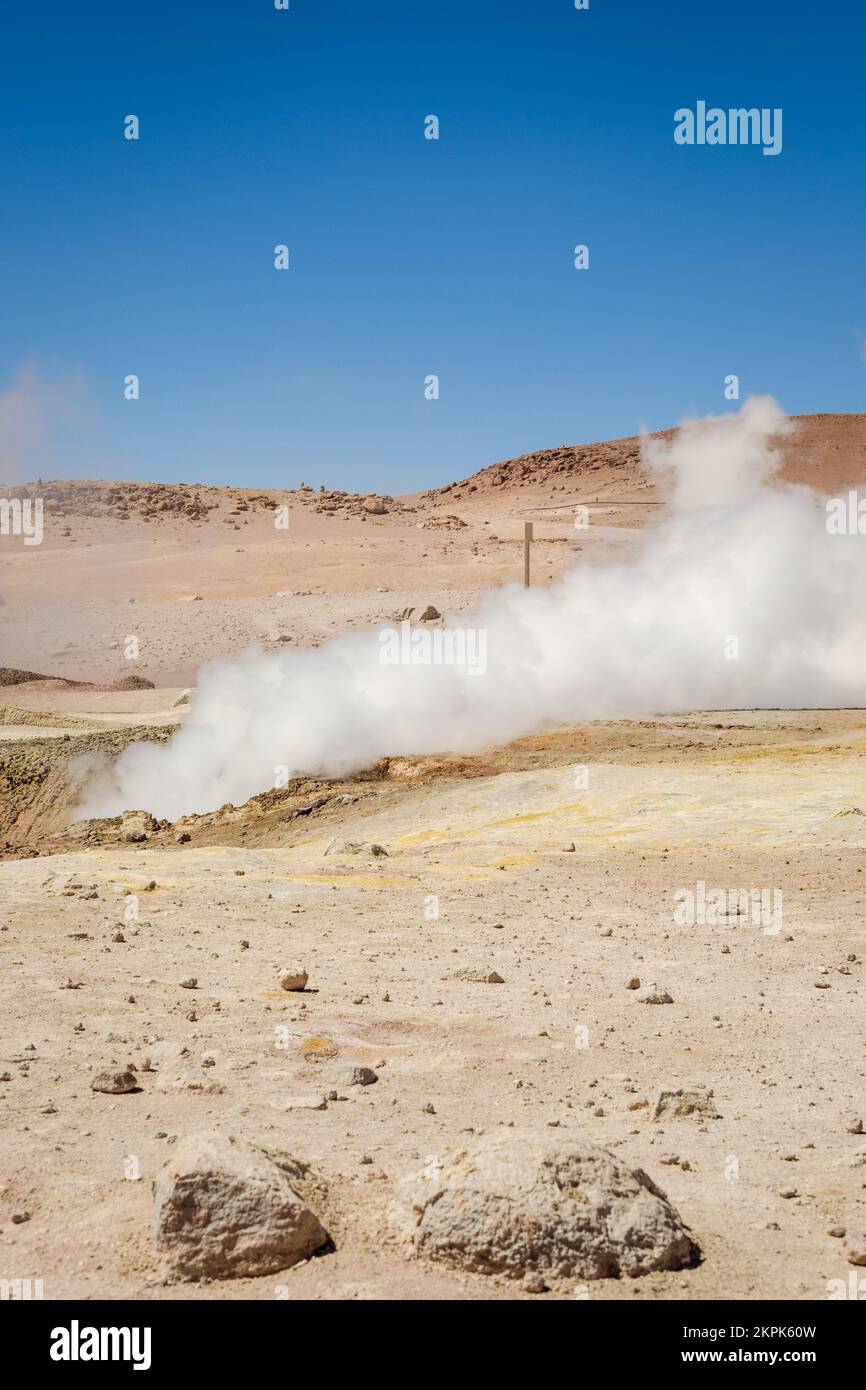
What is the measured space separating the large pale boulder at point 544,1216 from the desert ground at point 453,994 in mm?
67

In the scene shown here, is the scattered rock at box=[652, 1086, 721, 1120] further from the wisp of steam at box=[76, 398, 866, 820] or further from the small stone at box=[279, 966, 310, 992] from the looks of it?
the wisp of steam at box=[76, 398, 866, 820]

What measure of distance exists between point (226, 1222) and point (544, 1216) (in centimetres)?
116

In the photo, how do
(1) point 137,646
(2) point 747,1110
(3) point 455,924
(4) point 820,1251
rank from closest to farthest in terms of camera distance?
(4) point 820,1251 < (2) point 747,1110 < (3) point 455,924 < (1) point 137,646

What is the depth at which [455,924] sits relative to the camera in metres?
12.6

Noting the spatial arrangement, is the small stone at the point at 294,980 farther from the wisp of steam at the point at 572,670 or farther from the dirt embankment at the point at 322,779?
the wisp of steam at the point at 572,670

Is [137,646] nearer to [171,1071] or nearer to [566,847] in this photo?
[566,847]

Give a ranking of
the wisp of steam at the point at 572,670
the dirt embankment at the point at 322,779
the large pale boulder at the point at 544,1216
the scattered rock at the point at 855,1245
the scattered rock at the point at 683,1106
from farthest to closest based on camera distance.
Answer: the wisp of steam at the point at 572,670, the dirt embankment at the point at 322,779, the scattered rock at the point at 683,1106, the scattered rock at the point at 855,1245, the large pale boulder at the point at 544,1216

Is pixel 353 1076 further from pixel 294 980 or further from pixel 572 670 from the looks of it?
pixel 572 670

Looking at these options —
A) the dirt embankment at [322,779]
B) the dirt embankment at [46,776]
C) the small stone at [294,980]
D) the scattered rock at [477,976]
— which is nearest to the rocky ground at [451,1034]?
the scattered rock at [477,976]

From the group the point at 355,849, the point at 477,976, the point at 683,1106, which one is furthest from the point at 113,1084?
the point at 355,849

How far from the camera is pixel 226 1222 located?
5164 millimetres

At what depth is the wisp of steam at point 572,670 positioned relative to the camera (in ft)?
79.5
